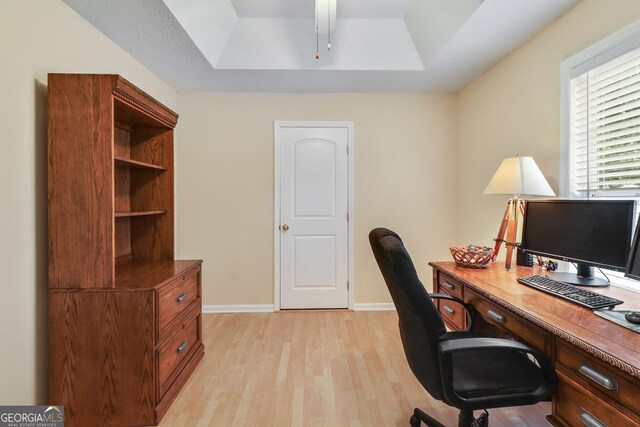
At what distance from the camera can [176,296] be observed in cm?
204

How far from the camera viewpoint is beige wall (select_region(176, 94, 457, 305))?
339 centimetres

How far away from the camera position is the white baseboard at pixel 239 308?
342 cm

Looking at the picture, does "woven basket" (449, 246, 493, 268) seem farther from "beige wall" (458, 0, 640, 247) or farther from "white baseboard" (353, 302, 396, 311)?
"white baseboard" (353, 302, 396, 311)

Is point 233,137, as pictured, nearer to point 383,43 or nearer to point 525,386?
point 383,43

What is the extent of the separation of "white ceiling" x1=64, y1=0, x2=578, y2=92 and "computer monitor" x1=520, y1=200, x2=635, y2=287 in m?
1.28

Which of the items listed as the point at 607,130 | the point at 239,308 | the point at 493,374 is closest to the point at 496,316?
the point at 493,374

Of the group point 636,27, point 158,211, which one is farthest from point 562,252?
point 158,211

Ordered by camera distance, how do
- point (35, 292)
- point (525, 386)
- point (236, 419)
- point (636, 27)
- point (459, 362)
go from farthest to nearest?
point (236, 419), point (35, 292), point (636, 27), point (459, 362), point (525, 386)

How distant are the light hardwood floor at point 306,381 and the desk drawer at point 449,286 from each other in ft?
2.23

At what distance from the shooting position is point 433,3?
2.31 meters

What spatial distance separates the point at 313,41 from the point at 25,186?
7.62 feet

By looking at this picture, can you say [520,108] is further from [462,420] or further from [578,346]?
[462,420]

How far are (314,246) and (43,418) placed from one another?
2.41 metres

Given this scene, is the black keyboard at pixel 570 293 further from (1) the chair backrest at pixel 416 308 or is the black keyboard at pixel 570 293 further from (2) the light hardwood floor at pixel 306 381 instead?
(2) the light hardwood floor at pixel 306 381
